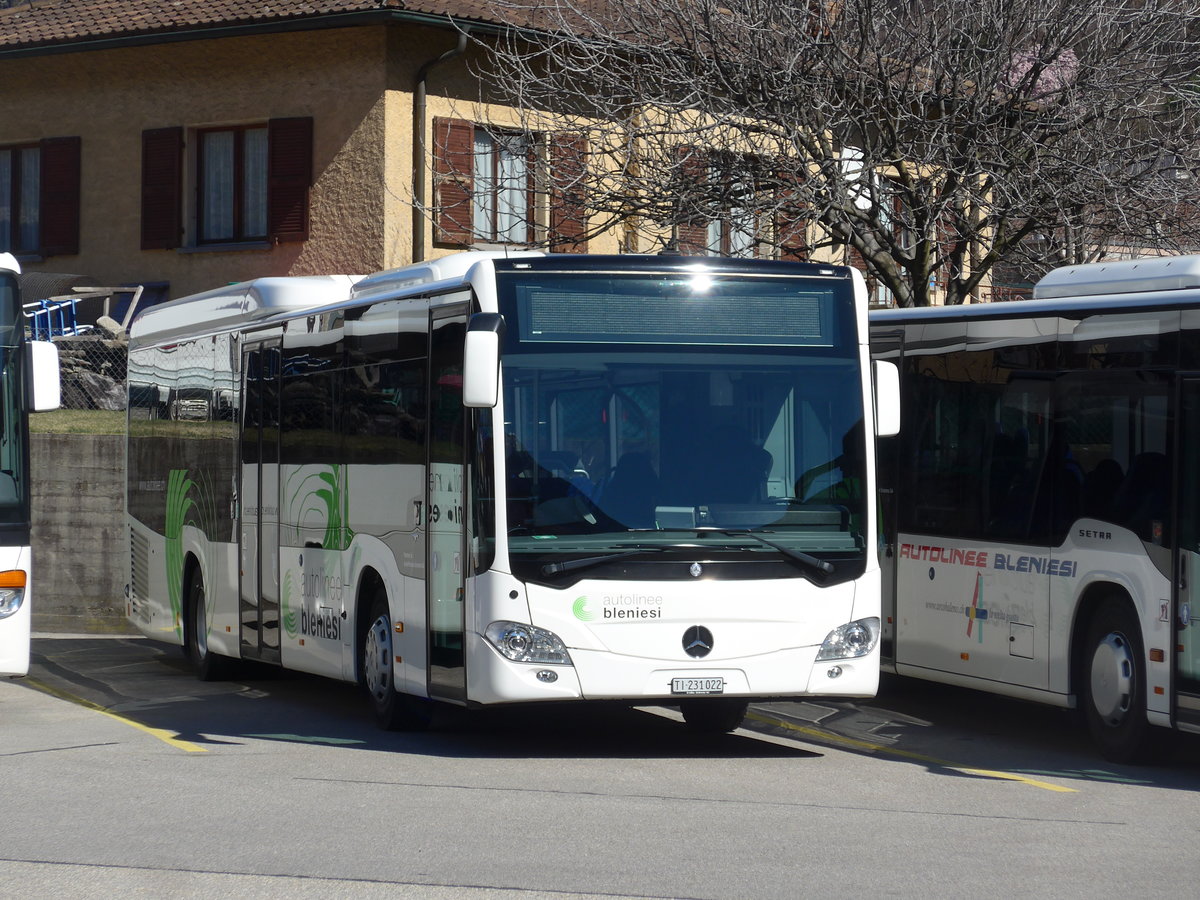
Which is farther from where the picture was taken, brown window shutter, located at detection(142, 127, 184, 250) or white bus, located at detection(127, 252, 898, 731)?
brown window shutter, located at detection(142, 127, 184, 250)

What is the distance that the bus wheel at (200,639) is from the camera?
16266 mm

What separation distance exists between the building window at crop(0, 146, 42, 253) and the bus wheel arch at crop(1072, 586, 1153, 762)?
22.3m

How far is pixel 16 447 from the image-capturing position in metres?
12.6

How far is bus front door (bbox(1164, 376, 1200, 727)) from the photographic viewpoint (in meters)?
10.7

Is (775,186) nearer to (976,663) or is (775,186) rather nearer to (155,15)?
(976,663)

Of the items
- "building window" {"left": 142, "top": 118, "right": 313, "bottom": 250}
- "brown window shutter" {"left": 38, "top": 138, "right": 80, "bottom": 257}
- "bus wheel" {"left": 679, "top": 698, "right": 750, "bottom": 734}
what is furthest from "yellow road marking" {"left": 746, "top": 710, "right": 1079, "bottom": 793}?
"brown window shutter" {"left": 38, "top": 138, "right": 80, "bottom": 257}

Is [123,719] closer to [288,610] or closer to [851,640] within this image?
[288,610]

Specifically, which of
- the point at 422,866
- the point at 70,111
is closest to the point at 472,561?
the point at 422,866

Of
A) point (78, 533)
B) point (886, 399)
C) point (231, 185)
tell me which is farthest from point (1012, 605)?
point (231, 185)

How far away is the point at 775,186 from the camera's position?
811 inches

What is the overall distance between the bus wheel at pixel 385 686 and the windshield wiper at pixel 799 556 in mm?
2571

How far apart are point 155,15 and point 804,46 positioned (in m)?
12.4

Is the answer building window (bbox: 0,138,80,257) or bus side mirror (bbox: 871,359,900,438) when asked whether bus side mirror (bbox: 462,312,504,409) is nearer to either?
bus side mirror (bbox: 871,359,900,438)

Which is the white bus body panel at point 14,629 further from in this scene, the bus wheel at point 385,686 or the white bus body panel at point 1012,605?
the white bus body panel at point 1012,605
